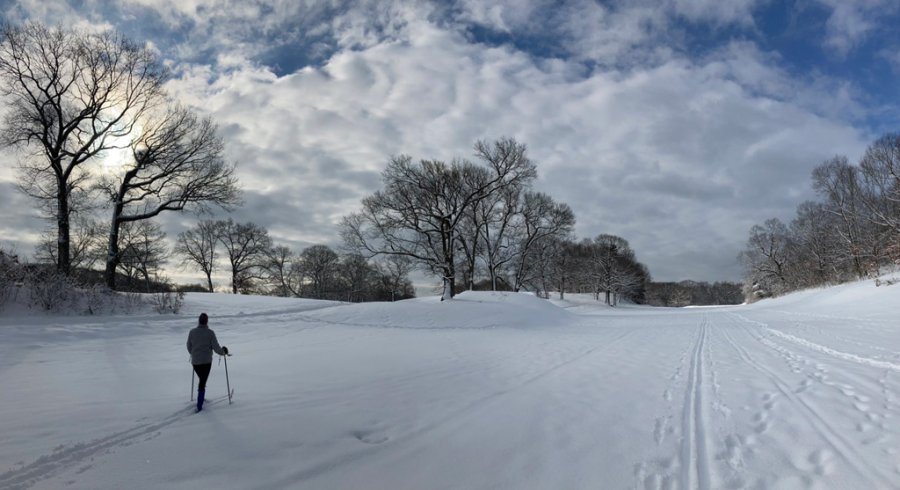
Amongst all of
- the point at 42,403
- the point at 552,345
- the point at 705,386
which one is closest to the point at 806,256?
the point at 552,345

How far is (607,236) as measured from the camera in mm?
75312

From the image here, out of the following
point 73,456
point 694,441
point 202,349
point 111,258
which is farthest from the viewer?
point 111,258

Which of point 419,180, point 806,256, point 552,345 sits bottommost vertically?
point 552,345

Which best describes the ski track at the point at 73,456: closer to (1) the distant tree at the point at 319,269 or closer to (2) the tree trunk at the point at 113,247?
(2) the tree trunk at the point at 113,247

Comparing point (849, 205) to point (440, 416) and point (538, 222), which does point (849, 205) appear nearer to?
point (538, 222)

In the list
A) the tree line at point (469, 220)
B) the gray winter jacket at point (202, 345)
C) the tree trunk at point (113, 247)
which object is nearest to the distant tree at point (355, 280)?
the tree line at point (469, 220)

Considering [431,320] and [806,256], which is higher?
[806,256]

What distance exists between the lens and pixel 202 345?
22.6 ft

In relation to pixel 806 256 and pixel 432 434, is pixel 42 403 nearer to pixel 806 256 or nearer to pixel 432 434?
pixel 432 434

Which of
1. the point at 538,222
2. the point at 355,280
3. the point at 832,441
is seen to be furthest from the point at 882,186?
the point at 355,280

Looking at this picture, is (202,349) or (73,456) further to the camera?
(202,349)

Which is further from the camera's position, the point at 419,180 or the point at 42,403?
the point at 419,180

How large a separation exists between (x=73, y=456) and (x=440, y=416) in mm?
4125

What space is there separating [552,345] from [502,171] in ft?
57.9
